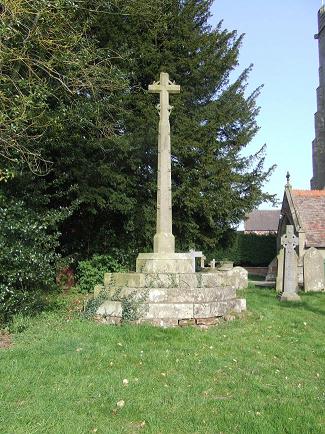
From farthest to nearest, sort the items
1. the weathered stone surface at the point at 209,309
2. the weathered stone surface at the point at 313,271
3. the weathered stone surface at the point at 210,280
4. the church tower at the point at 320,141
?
the church tower at the point at 320,141
the weathered stone surface at the point at 313,271
the weathered stone surface at the point at 210,280
the weathered stone surface at the point at 209,309

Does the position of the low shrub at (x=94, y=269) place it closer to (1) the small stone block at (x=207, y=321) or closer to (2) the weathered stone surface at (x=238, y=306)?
(2) the weathered stone surface at (x=238, y=306)

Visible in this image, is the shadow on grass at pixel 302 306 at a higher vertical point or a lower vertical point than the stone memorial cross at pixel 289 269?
lower

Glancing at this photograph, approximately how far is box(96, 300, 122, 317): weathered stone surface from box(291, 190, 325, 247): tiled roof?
16494 mm

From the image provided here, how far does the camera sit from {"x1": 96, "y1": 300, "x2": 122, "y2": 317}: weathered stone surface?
752 cm

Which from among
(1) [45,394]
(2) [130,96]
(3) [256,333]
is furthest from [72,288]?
(1) [45,394]

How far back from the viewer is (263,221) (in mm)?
69375

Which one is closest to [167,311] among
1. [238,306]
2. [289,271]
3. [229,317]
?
[229,317]

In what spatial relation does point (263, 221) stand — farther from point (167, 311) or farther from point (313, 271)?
point (167, 311)

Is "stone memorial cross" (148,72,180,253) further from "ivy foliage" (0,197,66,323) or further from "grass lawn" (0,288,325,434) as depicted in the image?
"ivy foliage" (0,197,66,323)

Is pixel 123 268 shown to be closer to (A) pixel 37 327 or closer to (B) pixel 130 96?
(B) pixel 130 96

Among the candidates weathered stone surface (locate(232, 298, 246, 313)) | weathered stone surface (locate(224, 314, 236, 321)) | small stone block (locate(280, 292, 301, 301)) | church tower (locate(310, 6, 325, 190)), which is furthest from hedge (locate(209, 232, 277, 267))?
weathered stone surface (locate(224, 314, 236, 321))

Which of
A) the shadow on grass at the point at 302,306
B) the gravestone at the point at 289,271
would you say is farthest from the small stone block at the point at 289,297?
the shadow on grass at the point at 302,306

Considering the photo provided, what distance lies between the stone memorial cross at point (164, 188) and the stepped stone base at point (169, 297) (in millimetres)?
697

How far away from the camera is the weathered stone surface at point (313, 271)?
1395cm
